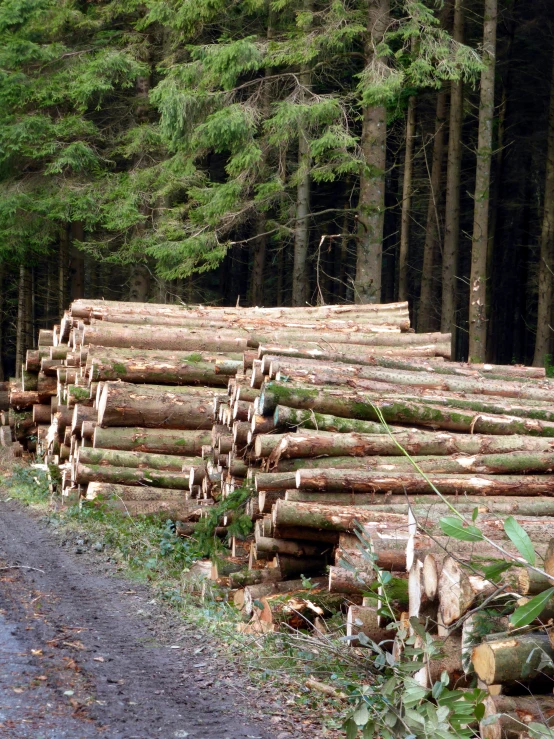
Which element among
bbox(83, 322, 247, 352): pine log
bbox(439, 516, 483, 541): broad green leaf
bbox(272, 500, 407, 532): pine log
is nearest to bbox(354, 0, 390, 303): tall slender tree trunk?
bbox(83, 322, 247, 352): pine log

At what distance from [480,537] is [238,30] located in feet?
66.0

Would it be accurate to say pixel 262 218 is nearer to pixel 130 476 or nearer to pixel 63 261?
pixel 63 261

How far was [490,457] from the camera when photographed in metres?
7.47

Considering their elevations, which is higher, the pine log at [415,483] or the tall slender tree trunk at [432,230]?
the tall slender tree trunk at [432,230]

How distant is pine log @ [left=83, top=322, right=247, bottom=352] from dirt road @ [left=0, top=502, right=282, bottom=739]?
184 inches

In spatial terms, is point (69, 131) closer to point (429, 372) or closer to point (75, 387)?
point (75, 387)

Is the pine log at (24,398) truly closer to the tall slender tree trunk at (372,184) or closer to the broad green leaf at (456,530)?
the tall slender tree trunk at (372,184)

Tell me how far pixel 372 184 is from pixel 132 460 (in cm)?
830

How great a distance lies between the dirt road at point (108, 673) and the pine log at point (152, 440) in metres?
3.23

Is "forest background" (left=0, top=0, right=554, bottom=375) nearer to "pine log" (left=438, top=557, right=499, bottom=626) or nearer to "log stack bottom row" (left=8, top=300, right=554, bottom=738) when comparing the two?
"log stack bottom row" (left=8, top=300, right=554, bottom=738)

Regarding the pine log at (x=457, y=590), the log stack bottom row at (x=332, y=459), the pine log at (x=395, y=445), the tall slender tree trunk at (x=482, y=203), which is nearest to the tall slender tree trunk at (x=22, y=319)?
the log stack bottom row at (x=332, y=459)

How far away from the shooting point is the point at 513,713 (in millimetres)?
3900

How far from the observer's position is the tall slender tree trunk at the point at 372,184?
16.4m

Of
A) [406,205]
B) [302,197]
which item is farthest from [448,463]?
[406,205]
